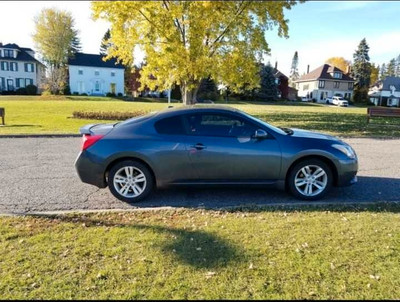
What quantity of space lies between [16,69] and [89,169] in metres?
64.4

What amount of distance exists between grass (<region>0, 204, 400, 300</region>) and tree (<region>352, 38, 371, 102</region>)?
75193mm

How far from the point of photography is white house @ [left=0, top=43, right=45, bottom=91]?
58.3m

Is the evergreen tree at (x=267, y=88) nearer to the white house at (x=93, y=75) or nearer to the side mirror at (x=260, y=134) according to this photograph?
the white house at (x=93, y=75)

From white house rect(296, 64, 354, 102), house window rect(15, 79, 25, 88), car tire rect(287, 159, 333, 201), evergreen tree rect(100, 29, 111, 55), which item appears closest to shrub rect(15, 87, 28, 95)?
house window rect(15, 79, 25, 88)

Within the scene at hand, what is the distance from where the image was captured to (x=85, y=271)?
3191 mm

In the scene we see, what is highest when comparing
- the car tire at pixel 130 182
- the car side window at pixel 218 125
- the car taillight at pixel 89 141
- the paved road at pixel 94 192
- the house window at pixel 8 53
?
the house window at pixel 8 53

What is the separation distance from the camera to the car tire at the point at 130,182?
5.28m

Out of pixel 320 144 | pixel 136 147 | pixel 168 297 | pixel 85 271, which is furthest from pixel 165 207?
pixel 320 144

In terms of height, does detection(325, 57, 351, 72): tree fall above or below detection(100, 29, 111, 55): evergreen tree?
above

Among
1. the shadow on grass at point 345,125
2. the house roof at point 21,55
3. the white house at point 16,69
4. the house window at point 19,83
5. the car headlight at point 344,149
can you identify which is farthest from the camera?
the house window at point 19,83

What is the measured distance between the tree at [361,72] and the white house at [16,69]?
211 feet

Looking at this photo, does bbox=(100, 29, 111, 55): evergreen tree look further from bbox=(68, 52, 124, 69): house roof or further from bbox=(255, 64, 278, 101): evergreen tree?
bbox=(255, 64, 278, 101): evergreen tree

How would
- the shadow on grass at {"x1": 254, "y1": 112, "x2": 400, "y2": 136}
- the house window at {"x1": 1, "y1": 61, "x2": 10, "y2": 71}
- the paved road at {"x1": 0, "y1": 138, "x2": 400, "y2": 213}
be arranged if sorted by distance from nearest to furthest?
the paved road at {"x1": 0, "y1": 138, "x2": 400, "y2": 213} < the shadow on grass at {"x1": 254, "y1": 112, "x2": 400, "y2": 136} < the house window at {"x1": 1, "y1": 61, "x2": 10, "y2": 71}

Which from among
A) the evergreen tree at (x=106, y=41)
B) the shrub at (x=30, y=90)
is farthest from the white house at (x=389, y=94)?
the shrub at (x=30, y=90)
